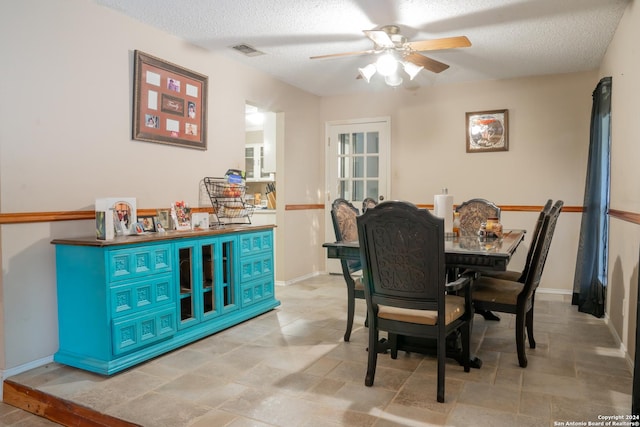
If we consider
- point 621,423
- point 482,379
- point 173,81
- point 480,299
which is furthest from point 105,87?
point 621,423

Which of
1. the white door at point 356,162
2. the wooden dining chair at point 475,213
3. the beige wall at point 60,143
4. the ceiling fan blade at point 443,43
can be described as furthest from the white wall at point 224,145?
the ceiling fan blade at point 443,43

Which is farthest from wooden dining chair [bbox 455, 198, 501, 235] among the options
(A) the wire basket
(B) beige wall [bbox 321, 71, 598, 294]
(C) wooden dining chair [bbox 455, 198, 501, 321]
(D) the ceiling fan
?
(A) the wire basket

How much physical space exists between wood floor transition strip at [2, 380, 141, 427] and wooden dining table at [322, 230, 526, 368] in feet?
4.61

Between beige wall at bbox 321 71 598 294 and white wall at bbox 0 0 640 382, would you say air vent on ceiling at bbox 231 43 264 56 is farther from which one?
beige wall at bbox 321 71 598 294

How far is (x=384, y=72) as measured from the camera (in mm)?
3156

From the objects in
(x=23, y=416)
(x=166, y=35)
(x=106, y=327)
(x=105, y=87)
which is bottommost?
(x=23, y=416)

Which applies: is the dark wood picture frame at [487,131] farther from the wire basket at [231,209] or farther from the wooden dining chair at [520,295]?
the wire basket at [231,209]

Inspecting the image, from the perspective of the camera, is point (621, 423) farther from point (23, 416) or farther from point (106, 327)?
point (23, 416)

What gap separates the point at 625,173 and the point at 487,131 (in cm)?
206

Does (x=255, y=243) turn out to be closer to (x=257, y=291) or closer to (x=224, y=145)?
(x=257, y=291)

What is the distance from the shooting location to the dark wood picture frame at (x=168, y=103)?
3.22 meters

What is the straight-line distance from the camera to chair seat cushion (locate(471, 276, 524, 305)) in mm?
2621

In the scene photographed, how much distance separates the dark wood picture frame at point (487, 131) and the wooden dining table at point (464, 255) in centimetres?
207

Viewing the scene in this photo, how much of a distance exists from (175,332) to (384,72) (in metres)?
2.34
